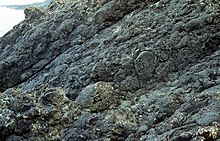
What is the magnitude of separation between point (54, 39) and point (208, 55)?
8.98 metres

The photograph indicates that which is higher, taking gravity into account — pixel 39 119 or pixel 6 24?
pixel 6 24

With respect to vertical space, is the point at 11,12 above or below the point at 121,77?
above

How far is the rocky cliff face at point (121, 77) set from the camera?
38.8 ft

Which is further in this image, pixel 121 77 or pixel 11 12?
pixel 11 12

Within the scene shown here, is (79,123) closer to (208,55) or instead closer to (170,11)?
(208,55)

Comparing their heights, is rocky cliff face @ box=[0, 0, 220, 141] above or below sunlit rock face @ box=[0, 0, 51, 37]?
below

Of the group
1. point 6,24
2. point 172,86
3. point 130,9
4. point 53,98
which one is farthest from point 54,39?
point 6,24

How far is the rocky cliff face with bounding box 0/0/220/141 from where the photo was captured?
38.8 ft

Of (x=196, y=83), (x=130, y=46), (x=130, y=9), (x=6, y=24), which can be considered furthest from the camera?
(x=6, y=24)

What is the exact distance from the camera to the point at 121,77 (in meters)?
14.6

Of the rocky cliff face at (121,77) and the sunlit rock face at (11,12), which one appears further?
the sunlit rock face at (11,12)

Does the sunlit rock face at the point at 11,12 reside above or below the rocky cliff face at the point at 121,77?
above

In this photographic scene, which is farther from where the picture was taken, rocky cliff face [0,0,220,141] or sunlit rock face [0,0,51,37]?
sunlit rock face [0,0,51,37]

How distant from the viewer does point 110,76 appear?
49.1 feet
